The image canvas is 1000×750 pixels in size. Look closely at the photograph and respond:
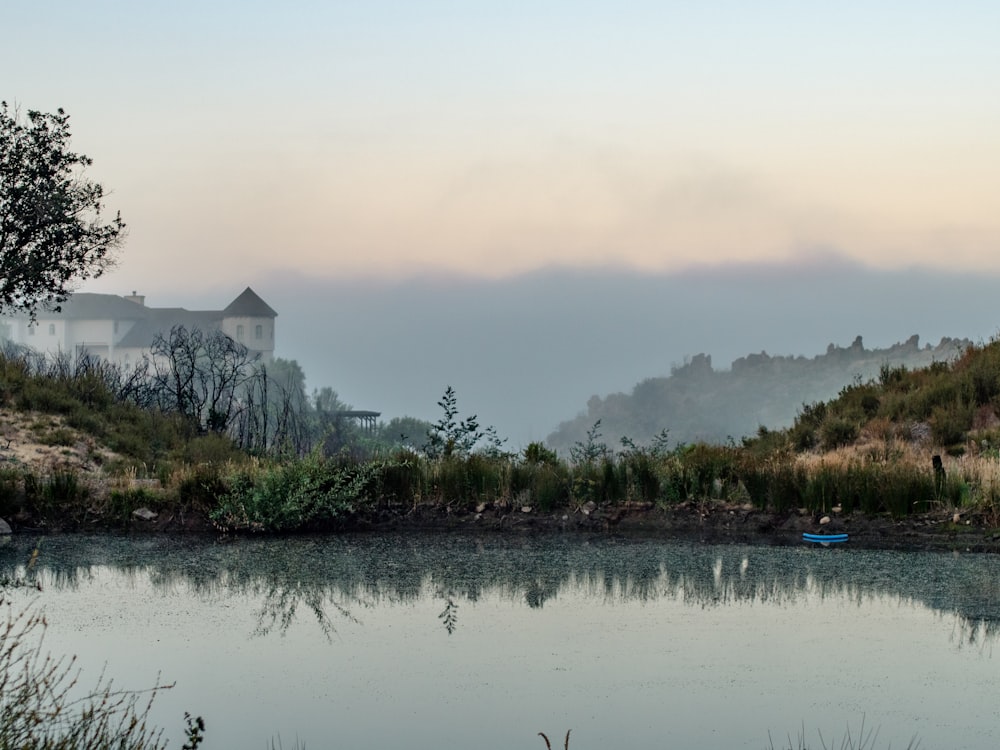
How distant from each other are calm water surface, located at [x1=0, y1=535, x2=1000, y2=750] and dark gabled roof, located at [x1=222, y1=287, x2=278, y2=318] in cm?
8402

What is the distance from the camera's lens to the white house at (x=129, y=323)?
85938 millimetres

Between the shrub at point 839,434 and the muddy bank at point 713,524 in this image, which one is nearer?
the muddy bank at point 713,524

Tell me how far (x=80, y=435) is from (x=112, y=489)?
15.4ft

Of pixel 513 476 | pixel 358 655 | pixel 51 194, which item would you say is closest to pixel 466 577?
pixel 358 655

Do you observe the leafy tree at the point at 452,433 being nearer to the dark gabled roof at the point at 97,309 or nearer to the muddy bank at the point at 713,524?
the muddy bank at the point at 713,524

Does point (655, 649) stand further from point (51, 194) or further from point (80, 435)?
point (51, 194)

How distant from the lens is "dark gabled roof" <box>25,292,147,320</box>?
88.0 metres

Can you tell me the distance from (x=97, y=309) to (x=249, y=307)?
11.4m

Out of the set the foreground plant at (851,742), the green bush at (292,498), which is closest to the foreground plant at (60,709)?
the foreground plant at (851,742)

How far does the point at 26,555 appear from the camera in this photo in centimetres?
998

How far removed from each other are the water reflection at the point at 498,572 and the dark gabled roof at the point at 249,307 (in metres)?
83.6

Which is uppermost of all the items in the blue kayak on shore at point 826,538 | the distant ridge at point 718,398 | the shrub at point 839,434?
the distant ridge at point 718,398

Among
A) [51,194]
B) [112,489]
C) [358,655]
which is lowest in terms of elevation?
[358,655]

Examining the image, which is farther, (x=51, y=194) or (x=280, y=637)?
(x=51, y=194)
